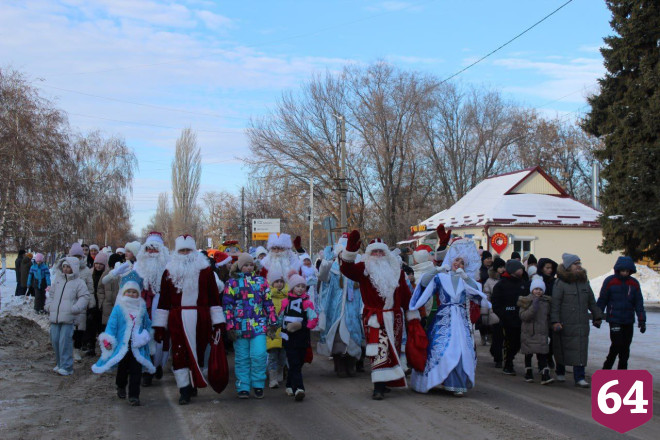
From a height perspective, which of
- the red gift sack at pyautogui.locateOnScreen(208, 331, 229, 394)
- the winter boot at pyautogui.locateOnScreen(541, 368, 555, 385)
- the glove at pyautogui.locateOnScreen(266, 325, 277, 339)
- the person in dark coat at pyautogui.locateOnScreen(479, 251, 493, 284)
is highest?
the person in dark coat at pyautogui.locateOnScreen(479, 251, 493, 284)

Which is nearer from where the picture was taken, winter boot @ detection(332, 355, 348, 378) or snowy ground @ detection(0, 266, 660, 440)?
snowy ground @ detection(0, 266, 660, 440)

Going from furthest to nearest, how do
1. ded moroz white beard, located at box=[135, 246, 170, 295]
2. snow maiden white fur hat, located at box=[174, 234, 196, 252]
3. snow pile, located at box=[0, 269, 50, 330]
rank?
snow pile, located at box=[0, 269, 50, 330], ded moroz white beard, located at box=[135, 246, 170, 295], snow maiden white fur hat, located at box=[174, 234, 196, 252]

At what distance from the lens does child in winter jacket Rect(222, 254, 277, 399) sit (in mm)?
8070

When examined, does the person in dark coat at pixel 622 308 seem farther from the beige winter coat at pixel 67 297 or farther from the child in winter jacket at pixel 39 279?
the child in winter jacket at pixel 39 279

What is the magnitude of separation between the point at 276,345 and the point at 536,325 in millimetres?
3580

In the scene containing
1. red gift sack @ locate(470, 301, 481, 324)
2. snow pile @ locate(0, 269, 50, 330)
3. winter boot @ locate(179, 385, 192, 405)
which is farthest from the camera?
snow pile @ locate(0, 269, 50, 330)

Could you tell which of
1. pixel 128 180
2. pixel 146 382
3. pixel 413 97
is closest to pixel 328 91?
pixel 413 97

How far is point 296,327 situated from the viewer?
8117 mm

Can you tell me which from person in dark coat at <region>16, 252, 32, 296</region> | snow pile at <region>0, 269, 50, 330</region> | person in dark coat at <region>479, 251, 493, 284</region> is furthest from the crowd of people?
person in dark coat at <region>16, 252, 32, 296</region>

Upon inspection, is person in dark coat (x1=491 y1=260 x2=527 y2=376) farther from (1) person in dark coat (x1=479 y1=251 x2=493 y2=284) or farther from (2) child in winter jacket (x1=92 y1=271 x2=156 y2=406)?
(2) child in winter jacket (x1=92 y1=271 x2=156 y2=406)

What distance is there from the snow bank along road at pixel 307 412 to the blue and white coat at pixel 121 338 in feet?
1.72

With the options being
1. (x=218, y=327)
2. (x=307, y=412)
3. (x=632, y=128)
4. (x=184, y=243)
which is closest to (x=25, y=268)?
(x=184, y=243)

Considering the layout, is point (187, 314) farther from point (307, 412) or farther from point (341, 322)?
point (341, 322)

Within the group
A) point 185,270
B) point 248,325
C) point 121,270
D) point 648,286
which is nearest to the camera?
point 185,270
